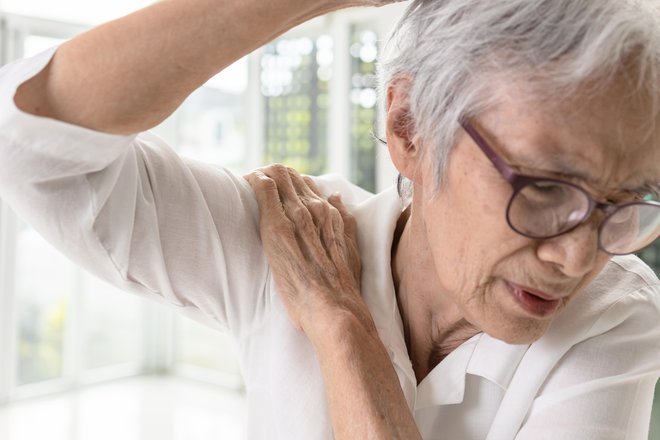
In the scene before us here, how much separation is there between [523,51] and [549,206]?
213mm

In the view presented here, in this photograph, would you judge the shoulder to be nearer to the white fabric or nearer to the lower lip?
the white fabric

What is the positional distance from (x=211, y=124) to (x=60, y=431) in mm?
2805

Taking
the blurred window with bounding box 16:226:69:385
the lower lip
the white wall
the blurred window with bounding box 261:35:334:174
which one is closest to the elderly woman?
the lower lip

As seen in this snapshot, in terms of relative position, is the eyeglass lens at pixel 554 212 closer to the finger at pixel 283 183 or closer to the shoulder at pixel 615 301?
the shoulder at pixel 615 301

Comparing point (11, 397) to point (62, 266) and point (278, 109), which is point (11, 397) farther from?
point (278, 109)

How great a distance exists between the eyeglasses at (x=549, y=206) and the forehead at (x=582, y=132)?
0.02 m

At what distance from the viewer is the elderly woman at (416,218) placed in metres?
0.99

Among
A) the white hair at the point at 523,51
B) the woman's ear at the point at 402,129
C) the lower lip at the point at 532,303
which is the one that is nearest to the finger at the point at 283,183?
the woman's ear at the point at 402,129

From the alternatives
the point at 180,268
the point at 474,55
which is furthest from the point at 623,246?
the point at 180,268

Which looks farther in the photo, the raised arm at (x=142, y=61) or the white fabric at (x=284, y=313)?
the white fabric at (x=284, y=313)

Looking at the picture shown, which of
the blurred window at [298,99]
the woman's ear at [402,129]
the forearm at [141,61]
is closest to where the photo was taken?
the forearm at [141,61]

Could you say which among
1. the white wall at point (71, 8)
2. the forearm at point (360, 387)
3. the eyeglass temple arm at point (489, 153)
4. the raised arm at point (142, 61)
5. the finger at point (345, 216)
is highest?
the white wall at point (71, 8)

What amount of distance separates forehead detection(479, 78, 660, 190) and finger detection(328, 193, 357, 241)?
1.50 feet

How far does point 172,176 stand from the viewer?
119 cm
